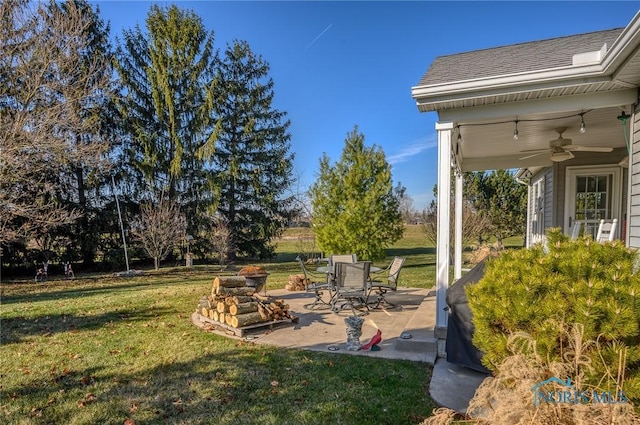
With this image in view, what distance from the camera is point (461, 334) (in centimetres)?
354

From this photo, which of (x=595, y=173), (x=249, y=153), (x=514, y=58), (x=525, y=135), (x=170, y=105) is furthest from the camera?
(x=249, y=153)

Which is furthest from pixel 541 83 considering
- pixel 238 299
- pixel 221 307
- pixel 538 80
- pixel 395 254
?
pixel 395 254

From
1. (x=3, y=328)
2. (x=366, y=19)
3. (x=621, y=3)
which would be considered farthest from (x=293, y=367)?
(x=366, y=19)

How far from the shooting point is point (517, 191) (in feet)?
64.3

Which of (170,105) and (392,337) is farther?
(170,105)

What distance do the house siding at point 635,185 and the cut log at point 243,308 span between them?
4645 millimetres

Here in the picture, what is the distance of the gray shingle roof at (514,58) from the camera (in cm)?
379

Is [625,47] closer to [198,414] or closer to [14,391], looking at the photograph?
[198,414]

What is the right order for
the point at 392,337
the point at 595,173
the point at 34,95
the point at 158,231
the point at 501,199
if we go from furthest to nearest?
1. the point at 501,199
2. the point at 158,231
3. the point at 34,95
4. the point at 595,173
5. the point at 392,337

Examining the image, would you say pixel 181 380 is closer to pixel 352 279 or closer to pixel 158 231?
pixel 352 279

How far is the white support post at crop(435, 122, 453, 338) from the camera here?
162 inches

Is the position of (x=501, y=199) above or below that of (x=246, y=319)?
above

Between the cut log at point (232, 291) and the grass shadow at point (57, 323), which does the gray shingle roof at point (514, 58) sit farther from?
the grass shadow at point (57, 323)

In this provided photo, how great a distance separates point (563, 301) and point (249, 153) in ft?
63.4
